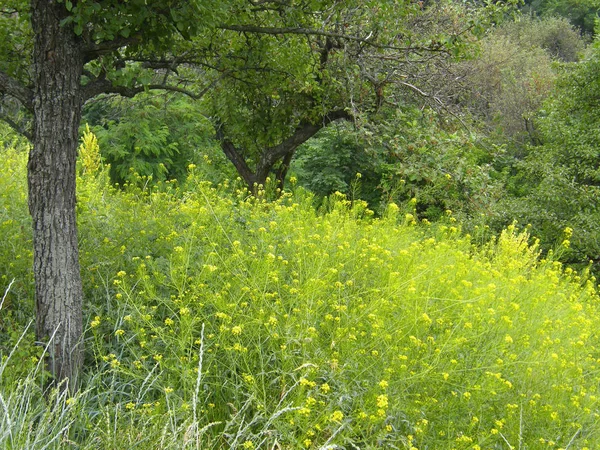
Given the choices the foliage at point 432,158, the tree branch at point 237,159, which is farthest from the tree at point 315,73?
the foliage at point 432,158

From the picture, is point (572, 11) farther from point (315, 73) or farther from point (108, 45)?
point (108, 45)

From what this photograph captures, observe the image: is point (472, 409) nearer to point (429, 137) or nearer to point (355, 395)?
point (355, 395)

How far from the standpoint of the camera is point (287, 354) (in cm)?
317

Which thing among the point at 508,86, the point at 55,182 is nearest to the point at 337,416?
the point at 55,182

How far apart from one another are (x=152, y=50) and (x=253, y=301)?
75.2 inches

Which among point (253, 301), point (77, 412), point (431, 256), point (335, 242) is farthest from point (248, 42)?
point (77, 412)

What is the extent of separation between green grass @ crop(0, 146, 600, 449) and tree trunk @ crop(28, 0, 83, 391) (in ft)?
0.48

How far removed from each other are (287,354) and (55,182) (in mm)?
1619

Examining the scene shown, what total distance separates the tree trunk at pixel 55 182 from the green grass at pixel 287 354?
146 mm

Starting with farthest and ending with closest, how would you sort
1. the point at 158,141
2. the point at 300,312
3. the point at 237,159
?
the point at 158,141 < the point at 237,159 < the point at 300,312

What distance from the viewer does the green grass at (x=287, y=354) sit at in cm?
294

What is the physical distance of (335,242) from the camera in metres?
4.47

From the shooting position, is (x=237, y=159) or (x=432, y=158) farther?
(x=237, y=159)

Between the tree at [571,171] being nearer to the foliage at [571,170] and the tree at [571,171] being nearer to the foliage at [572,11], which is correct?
the foliage at [571,170]
